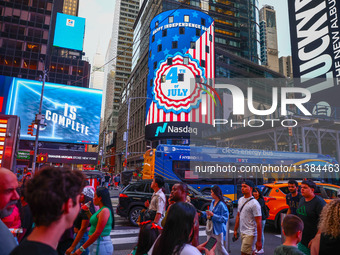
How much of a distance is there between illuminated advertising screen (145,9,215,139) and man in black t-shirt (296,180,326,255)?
35527 mm

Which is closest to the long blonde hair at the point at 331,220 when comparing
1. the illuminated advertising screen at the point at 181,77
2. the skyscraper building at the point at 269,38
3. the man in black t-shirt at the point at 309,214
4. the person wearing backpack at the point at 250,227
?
the man in black t-shirt at the point at 309,214

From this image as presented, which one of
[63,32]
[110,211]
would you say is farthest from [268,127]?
[63,32]

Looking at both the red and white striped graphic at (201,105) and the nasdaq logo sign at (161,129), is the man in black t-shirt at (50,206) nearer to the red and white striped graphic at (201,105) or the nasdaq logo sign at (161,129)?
the red and white striped graphic at (201,105)

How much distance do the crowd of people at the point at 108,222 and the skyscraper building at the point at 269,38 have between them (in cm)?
14778

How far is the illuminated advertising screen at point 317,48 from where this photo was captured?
21.6 metres

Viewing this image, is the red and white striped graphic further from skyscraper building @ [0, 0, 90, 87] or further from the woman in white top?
the woman in white top

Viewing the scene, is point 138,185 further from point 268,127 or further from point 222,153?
point 268,127

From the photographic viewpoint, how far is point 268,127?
2547 centimetres

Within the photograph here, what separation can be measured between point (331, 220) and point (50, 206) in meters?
2.90

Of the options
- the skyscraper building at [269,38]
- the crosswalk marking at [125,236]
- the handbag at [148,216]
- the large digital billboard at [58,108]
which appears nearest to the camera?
the handbag at [148,216]

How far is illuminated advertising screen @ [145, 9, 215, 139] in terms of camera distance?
133ft

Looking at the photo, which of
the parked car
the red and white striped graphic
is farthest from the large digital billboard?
the parked car

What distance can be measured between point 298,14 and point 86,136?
33271mm

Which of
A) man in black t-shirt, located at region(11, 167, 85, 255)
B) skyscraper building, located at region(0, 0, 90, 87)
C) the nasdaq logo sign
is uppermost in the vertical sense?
skyscraper building, located at region(0, 0, 90, 87)
